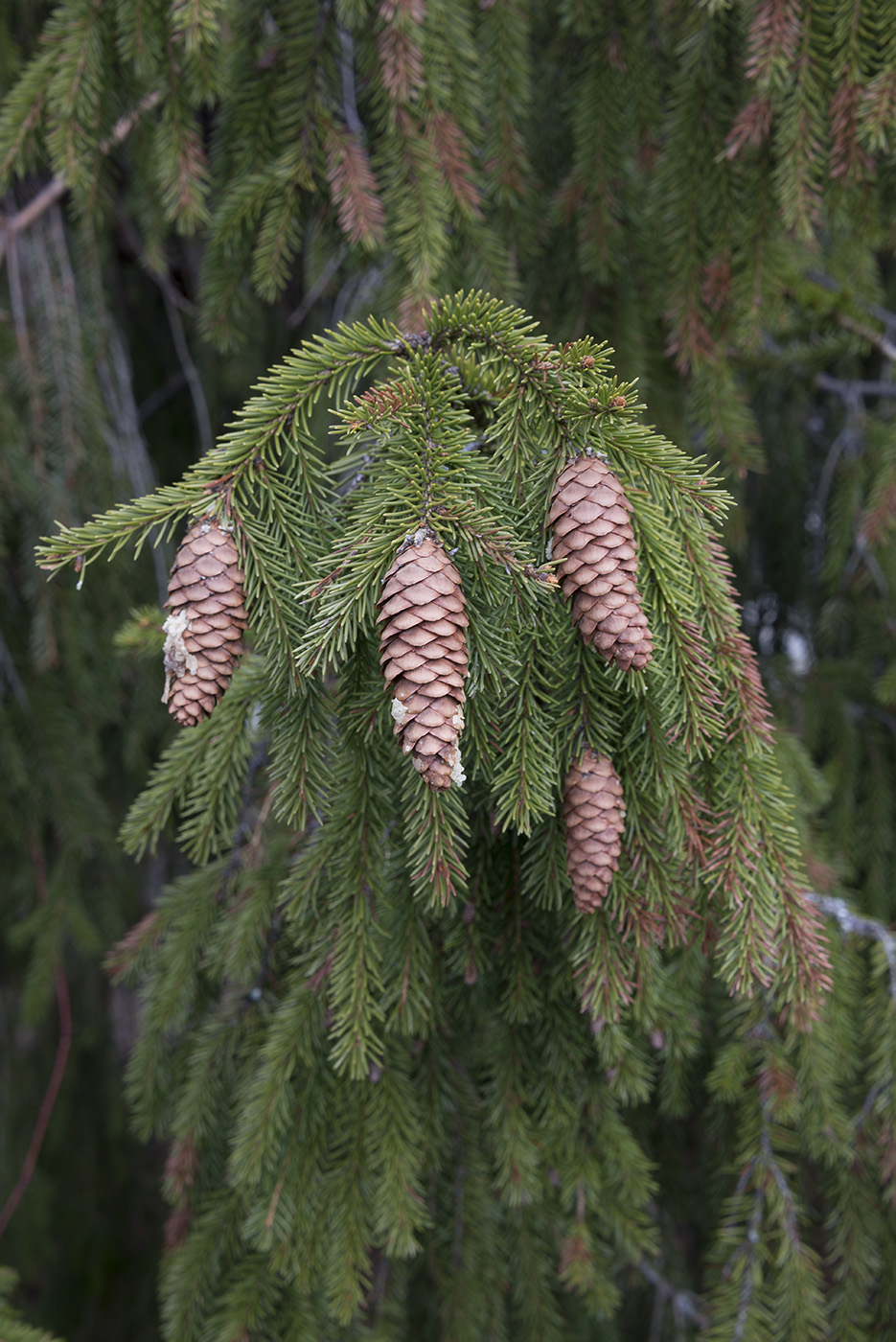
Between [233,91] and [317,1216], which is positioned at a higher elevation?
[233,91]

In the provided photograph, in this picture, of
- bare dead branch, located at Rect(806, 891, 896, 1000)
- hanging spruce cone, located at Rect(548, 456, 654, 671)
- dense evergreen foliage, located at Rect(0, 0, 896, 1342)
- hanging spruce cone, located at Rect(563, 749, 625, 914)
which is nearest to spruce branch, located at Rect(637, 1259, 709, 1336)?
dense evergreen foliage, located at Rect(0, 0, 896, 1342)

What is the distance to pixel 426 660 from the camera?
618 mm

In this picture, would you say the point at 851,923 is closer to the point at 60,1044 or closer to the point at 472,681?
the point at 472,681

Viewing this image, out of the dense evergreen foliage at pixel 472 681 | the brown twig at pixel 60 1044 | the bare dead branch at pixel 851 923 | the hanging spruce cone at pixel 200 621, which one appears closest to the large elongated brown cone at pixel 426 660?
the dense evergreen foliage at pixel 472 681

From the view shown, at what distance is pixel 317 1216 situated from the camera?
1012 mm

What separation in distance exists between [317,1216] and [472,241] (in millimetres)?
1259

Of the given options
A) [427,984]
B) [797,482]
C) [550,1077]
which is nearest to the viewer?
[427,984]

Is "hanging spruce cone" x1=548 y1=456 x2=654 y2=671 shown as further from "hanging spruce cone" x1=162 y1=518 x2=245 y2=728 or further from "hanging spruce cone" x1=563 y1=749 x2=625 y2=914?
"hanging spruce cone" x1=162 y1=518 x2=245 y2=728

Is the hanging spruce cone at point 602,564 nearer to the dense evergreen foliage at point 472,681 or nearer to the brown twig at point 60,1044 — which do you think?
the dense evergreen foliage at point 472,681

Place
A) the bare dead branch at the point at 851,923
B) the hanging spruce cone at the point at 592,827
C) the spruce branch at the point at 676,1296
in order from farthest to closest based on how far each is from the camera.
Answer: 1. the spruce branch at the point at 676,1296
2. the bare dead branch at the point at 851,923
3. the hanging spruce cone at the point at 592,827

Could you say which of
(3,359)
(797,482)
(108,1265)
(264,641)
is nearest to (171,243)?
(3,359)

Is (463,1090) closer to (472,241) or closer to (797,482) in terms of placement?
(472,241)

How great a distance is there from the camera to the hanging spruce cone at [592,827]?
727 millimetres

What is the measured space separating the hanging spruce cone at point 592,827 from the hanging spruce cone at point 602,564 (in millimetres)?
110
